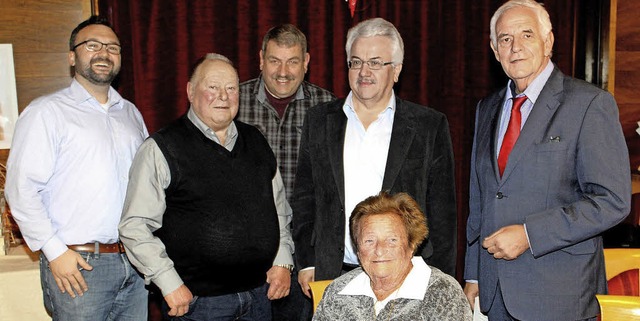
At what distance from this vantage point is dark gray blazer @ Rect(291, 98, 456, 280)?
2.66 meters

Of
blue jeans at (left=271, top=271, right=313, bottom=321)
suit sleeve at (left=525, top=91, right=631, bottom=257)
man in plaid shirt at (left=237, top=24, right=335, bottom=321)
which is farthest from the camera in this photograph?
blue jeans at (left=271, top=271, right=313, bottom=321)

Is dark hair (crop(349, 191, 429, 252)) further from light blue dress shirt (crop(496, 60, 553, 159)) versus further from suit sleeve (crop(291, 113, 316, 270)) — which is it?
suit sleeve (crop(291, 113, 316, 270))

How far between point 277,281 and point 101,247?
0.74 m

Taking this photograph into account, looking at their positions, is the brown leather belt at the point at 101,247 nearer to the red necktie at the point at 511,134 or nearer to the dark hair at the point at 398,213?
the dark hair at the point at 398,213

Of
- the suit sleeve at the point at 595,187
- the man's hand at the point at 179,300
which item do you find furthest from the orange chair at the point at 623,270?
the man's hand at the point at 179,300

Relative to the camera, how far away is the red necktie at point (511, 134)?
7.91 ft

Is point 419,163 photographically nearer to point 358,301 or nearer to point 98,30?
point 358,301

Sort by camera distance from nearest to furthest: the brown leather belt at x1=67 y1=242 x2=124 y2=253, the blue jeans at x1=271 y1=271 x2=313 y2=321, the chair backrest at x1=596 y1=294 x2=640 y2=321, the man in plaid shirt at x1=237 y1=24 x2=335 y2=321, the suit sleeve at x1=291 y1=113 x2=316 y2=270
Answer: the chair backrest at x1=596 y1=294 x2=640 y2=321
the brown leather belt at x1=67 y1=242 x2=124 y2=253
the suit sleeve at x1=291 y1=113 x2=316 y2=270
the man in plaid shirt at x1=237 y1=24 x2=335 y2=321
the blue jeans at x1=271 y1=271 x2=313 y2=321

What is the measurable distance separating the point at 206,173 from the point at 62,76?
61.9 inches

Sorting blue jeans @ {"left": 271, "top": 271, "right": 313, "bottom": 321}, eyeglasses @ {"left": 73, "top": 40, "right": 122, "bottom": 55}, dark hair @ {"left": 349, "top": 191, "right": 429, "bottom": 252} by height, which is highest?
eyeglasses @ {"left": 73, "top": 40, "right": 122, "bottom": 55}

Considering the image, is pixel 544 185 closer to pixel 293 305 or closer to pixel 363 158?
pixel 363 158

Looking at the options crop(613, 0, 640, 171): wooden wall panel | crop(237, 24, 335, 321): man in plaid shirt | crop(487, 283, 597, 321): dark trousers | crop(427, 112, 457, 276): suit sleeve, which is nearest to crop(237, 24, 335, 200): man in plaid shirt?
crop(237, 24, 335, 321): man in plaid shirt

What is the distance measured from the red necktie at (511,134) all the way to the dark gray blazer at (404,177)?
1.07ft

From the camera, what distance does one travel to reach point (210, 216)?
2582mm
